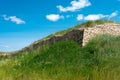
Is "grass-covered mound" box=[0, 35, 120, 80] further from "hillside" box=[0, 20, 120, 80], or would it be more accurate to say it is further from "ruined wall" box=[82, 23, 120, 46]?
"ruined wall" box=[82, 23, 120, 46]

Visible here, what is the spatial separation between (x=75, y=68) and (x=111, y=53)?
2.39 m

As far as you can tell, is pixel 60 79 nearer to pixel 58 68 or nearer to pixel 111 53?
pixel 58 68

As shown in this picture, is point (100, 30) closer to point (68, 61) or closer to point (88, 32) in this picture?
point (88, 32)

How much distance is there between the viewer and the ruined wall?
1947 centimetres

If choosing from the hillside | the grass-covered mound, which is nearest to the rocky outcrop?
the hillside

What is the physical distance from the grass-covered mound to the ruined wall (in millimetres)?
913

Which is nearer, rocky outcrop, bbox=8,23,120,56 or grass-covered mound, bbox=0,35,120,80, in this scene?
grass-covered mound, bbox=0,35,120,80

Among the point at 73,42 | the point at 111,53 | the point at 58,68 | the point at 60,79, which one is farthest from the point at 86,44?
the point at 60,79

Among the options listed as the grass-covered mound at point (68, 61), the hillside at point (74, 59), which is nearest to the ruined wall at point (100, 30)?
the hillside at point (74, 59)

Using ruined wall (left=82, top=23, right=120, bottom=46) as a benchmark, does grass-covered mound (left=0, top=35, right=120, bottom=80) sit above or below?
below

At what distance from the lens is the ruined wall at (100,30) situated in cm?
1947

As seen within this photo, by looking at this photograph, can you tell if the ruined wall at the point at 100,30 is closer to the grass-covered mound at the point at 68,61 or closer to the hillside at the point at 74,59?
the hillside at the point at 74,59

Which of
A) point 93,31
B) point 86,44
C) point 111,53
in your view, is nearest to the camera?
point 111,53

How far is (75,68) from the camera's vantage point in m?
14.7
